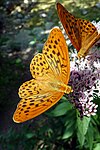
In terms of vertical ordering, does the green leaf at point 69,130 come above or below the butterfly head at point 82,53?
below

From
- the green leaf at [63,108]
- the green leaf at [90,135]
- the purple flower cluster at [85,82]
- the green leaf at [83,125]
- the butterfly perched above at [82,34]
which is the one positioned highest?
the butterfly perched above at [82,34]

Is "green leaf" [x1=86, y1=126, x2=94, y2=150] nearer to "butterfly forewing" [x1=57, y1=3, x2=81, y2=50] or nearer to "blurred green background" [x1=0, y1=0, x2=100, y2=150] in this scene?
"blurred green background" [x1=0, y1=0, x2=100, y2=150]

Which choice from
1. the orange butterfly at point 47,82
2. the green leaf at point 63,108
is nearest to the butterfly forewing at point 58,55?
the orange butterfly at point 47,82

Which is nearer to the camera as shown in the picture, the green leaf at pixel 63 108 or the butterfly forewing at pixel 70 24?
the butterfly forewing at pixel 70 24

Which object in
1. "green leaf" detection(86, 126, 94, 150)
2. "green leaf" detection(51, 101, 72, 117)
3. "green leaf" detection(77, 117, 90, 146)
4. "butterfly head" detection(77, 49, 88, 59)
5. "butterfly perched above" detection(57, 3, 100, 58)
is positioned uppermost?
"butterfly perched above" detection(57, 3, 100, 58)

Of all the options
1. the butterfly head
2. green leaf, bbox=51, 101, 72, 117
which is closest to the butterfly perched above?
the butterfly head

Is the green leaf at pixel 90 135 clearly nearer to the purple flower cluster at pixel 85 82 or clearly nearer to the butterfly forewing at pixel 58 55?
the purple flower cluster at pixel 85 82

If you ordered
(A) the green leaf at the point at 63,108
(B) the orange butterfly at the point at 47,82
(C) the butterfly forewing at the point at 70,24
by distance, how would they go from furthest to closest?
(A) the green leaf at the point at 63,108
(C) the butterfly forewing at the point at 70,24
(B) the orange butterfly at the point at 47,82
